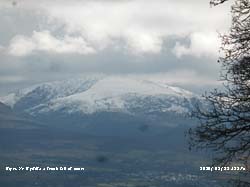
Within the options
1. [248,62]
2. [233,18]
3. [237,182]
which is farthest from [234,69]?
[237,182]

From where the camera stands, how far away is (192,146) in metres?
14.6

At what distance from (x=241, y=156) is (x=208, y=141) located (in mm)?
849

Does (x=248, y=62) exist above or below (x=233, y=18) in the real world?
below

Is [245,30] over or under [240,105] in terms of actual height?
over

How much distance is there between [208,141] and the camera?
14.7 meters

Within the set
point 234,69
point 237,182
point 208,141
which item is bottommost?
point 237,182

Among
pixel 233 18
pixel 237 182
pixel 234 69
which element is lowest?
pixel 237 182

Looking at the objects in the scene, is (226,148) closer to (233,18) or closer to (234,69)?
(234,69)

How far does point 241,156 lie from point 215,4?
3451 mm

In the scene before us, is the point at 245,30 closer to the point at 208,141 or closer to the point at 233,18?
the point at 233,18

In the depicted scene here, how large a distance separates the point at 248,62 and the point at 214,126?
5.29 feet

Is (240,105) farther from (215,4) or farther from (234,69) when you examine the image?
(215,4)

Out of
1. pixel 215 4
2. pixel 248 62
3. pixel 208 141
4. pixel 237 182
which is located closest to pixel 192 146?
pixel 208 141

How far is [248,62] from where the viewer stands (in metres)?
14.2
